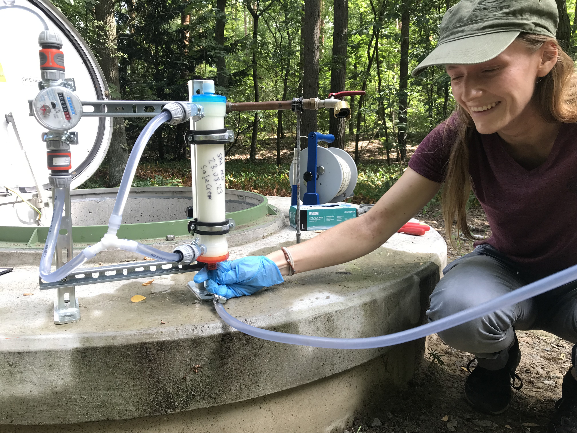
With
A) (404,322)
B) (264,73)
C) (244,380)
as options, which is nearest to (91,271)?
(244,380)

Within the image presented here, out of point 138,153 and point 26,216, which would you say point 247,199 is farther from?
point 138,153

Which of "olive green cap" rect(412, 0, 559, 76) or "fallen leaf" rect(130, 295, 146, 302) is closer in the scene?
"olive green cap" rect(412, 0, 559, 76)

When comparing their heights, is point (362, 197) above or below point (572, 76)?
below

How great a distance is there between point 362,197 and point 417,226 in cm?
419

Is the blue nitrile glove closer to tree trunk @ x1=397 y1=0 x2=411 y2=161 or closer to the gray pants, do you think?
the gray pants

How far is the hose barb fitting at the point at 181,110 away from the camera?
1586mm

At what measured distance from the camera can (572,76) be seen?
169 centimetres

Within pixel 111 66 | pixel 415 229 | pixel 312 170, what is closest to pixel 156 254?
pixel 415 229

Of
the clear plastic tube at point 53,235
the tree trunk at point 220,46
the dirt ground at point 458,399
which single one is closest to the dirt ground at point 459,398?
the dirt ground at point 458,399

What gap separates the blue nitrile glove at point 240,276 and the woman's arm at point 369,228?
3.9 inches

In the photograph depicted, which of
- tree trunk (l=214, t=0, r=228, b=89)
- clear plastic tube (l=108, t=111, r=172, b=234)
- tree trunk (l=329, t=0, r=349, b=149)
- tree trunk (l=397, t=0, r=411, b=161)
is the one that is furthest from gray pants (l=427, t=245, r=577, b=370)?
tree trunk (l=214, t=0, r=228, b=89)

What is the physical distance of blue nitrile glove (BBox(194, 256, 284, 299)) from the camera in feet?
6.04

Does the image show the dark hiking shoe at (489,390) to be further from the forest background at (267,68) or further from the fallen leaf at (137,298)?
the forest background at (267,68)

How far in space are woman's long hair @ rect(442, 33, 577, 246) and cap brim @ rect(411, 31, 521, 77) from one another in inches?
3.9
